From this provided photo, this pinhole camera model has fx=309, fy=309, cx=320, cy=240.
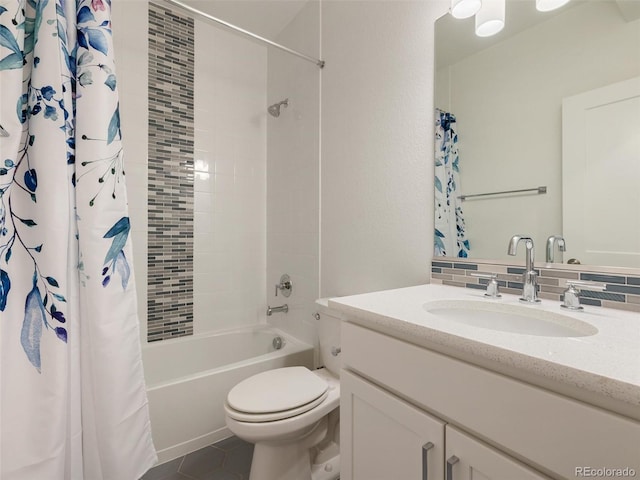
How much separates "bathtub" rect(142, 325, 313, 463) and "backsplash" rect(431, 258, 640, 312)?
1.05 metres

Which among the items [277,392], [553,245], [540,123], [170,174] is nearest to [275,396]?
[277,392]

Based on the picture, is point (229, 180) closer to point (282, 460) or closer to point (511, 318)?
point (282, 460)

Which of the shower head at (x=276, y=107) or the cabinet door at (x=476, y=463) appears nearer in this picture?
the cabinet door at (x=476, y=463)

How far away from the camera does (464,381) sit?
1.91 ft

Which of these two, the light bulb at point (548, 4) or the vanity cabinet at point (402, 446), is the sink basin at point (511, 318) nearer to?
the vanity cabinet at point (402, 446)

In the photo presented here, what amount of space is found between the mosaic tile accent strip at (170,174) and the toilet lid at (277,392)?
→ 991mm

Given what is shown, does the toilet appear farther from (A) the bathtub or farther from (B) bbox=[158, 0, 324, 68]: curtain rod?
(B) bbox=[158, 0, 324, 68]: curtain rod

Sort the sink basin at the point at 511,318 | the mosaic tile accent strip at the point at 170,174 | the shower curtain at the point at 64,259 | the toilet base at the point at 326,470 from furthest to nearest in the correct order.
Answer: the mosaic tile accent strip at the point at 170,174 → the toilet base at the point at 326,470 → the shower curtain at the point at 64,259 → the sink basin at the point at 511,318

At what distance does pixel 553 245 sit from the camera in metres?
0.94

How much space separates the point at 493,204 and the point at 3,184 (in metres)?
1.50

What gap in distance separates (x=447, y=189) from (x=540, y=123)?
0.35 meters

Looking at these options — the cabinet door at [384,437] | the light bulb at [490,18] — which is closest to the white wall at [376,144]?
the light bulb at [490,18]

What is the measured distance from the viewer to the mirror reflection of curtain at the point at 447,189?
1183 mm

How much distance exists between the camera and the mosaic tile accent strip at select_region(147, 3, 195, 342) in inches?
76.7
